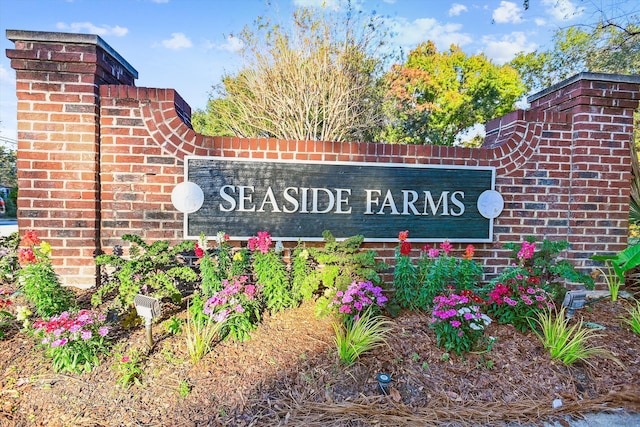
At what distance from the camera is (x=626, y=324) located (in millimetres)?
3016

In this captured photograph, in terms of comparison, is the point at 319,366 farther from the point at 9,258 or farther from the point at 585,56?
the point at 585,56

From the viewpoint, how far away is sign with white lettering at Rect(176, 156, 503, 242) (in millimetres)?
3363

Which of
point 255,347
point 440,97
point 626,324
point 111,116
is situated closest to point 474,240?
point 626,324

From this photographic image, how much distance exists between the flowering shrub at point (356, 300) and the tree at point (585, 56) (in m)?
6.81

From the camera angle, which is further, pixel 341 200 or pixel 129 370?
pixel 341 200

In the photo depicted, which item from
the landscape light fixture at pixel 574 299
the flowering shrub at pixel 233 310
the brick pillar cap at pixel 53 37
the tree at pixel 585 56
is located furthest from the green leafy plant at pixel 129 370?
the tree at pixel 585 56

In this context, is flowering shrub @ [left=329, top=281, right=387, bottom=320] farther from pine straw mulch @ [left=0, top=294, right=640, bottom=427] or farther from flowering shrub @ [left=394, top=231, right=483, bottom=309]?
flowering shrub @ [left=394, top=231, right=483, bottom=309]

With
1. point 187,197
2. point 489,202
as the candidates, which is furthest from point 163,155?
point 489,202

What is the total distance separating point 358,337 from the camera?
237cm

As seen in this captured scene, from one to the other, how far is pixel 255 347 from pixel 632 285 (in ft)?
13.0

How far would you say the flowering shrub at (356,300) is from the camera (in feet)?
8.29

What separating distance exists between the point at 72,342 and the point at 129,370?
1.45 feet

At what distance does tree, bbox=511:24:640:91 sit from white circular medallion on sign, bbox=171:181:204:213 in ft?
23.9

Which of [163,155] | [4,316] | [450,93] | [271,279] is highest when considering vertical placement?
[450,93]
